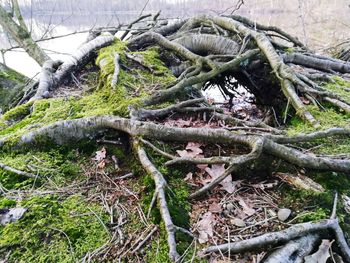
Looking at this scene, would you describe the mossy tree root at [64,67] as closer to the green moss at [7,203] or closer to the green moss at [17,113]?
the green moss at [17,113]

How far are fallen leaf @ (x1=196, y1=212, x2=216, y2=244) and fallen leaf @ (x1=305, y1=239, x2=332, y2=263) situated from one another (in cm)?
59

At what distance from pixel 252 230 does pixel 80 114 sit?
6.51 ft

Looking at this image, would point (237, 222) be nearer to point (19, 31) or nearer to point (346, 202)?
point (346, 202)

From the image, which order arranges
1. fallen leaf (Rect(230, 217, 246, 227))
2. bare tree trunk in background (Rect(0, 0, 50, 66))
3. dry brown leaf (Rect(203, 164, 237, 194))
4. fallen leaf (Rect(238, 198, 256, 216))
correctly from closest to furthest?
1. fallen leaf (Rect(230, 217, 246, 227))
2. fallen leaf (Rect(238, 198, 256, 216))
3. dry brown leaf (Rect(203, 164, 237, 194))
4. bare tree trunk in background (Rect(0, 0, 50, 66))

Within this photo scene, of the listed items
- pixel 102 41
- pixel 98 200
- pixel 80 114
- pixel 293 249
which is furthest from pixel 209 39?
pixel 293 249

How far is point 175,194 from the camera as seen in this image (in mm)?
2277

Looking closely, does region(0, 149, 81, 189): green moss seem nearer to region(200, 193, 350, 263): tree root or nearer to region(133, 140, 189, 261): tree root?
region(133, 140, 189, 261): tree root

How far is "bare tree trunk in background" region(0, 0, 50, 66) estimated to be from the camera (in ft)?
21.3

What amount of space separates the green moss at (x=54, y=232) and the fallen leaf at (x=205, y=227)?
610 mm

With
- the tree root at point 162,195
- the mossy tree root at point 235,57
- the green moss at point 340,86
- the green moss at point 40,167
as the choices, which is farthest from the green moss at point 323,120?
the green moss at point 40,167

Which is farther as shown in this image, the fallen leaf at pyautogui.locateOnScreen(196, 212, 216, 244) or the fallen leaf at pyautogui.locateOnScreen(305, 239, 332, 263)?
the fallen leaf at pyautogui.locateOnScreen(196, 212, 216, 244)

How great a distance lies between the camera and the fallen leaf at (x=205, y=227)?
78.1 inches

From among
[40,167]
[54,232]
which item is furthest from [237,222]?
[40,167]

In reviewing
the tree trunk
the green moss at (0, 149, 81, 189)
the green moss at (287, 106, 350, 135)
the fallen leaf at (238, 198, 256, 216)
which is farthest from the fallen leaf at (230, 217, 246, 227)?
the tree trunk
